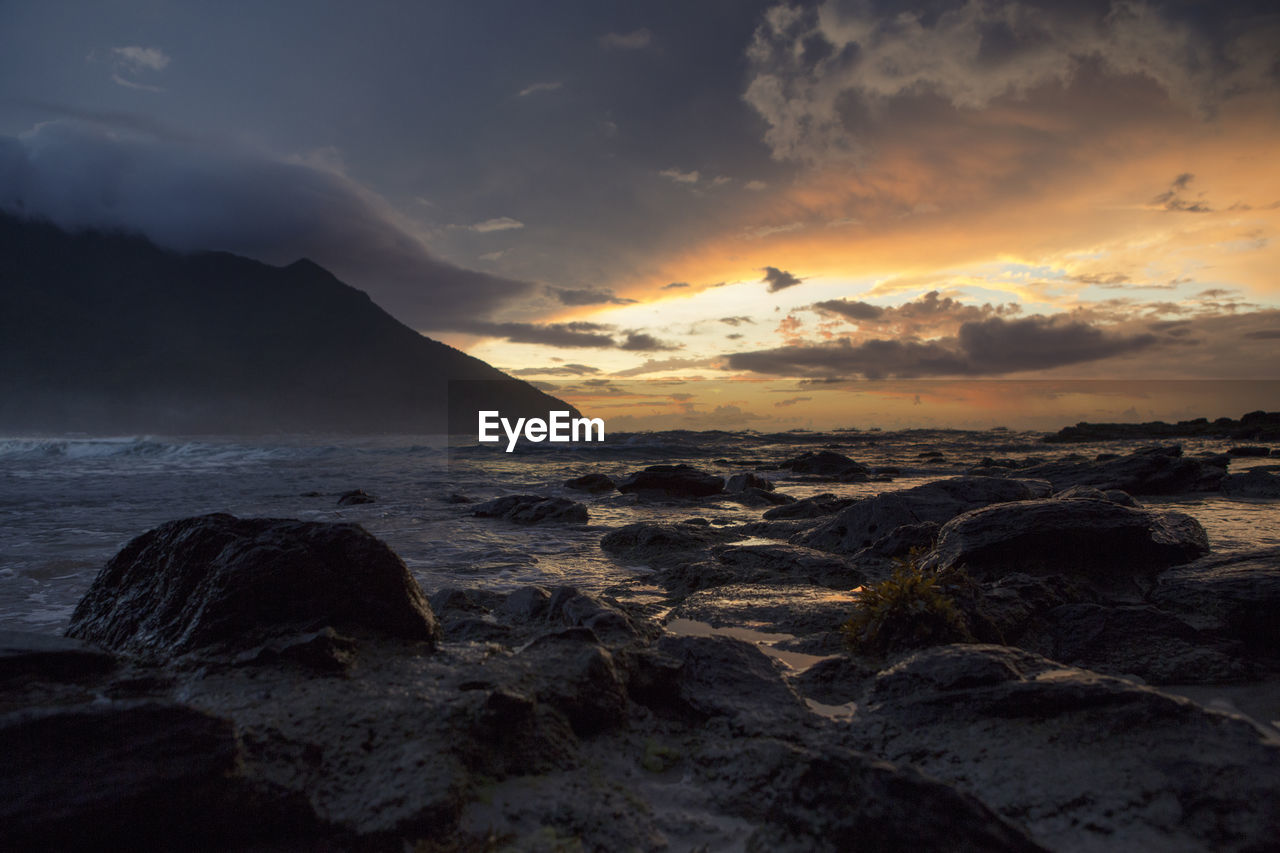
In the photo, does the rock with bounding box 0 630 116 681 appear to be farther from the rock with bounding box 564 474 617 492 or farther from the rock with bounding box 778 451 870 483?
the rock with bounding box 778 451 870 483

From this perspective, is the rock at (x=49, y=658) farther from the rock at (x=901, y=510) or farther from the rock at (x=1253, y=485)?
the rock at (x=1253, y=485)

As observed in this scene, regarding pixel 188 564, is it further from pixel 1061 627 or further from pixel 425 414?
pixel 425 414

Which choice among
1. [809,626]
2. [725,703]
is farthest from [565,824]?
[809,626]

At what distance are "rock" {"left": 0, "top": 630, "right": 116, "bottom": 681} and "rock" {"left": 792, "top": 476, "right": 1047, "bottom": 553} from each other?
8.17 m

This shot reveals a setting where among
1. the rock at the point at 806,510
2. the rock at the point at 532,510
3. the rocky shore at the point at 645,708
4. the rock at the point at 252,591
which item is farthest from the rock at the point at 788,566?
the rock at the point at 532,510

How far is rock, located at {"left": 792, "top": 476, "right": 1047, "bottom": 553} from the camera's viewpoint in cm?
870

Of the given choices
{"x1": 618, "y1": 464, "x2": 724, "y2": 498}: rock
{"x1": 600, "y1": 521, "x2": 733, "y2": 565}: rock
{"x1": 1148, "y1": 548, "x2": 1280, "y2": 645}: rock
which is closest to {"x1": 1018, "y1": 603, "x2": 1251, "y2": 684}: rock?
{"x1": 1148, "y1": 548, "x2": 1280, "y2": 645}: rock

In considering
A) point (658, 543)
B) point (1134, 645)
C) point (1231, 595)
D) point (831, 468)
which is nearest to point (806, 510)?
point (658, 543)

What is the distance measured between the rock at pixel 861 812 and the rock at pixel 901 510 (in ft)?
20.8

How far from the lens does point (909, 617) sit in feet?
14.8

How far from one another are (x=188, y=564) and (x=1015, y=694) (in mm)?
5739

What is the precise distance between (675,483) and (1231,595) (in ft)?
43.4

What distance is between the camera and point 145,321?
112625 mm

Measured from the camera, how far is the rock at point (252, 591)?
12.9 feet
